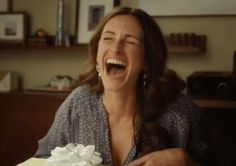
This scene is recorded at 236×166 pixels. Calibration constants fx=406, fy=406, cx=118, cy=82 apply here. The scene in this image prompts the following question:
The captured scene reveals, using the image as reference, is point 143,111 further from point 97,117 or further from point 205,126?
point 205,126

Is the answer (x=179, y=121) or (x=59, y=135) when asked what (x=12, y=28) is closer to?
(x=59, y=135)

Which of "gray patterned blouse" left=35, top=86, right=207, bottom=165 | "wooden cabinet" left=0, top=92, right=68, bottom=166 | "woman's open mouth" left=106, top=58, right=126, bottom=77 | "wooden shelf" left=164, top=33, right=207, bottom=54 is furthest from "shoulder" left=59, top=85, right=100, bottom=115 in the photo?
"wooden shelf" left=164, top=33, right=207, bottom=54

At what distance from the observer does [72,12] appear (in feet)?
10.4

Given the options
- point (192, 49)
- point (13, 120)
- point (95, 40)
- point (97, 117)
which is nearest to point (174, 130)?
point (97, 117)

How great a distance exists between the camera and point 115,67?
157cm

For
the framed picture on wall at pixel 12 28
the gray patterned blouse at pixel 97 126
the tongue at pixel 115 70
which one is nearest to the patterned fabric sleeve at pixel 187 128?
the gray patterned blouse at pixel 97 126

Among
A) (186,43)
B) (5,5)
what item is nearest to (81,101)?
(186,43)

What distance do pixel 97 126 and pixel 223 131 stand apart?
126 cm

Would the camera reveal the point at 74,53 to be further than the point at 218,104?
Yes

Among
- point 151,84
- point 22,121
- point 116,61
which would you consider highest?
point 116,61

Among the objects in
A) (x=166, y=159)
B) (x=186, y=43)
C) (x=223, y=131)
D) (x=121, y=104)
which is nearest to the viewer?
(x=166, y=159)

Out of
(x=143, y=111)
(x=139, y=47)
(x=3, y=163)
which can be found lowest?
(x=3, y=163)

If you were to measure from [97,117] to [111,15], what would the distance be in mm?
417

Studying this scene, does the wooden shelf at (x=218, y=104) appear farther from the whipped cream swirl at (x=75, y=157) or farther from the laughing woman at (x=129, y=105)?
the whipped cream swirl at (x=75, y=157)
